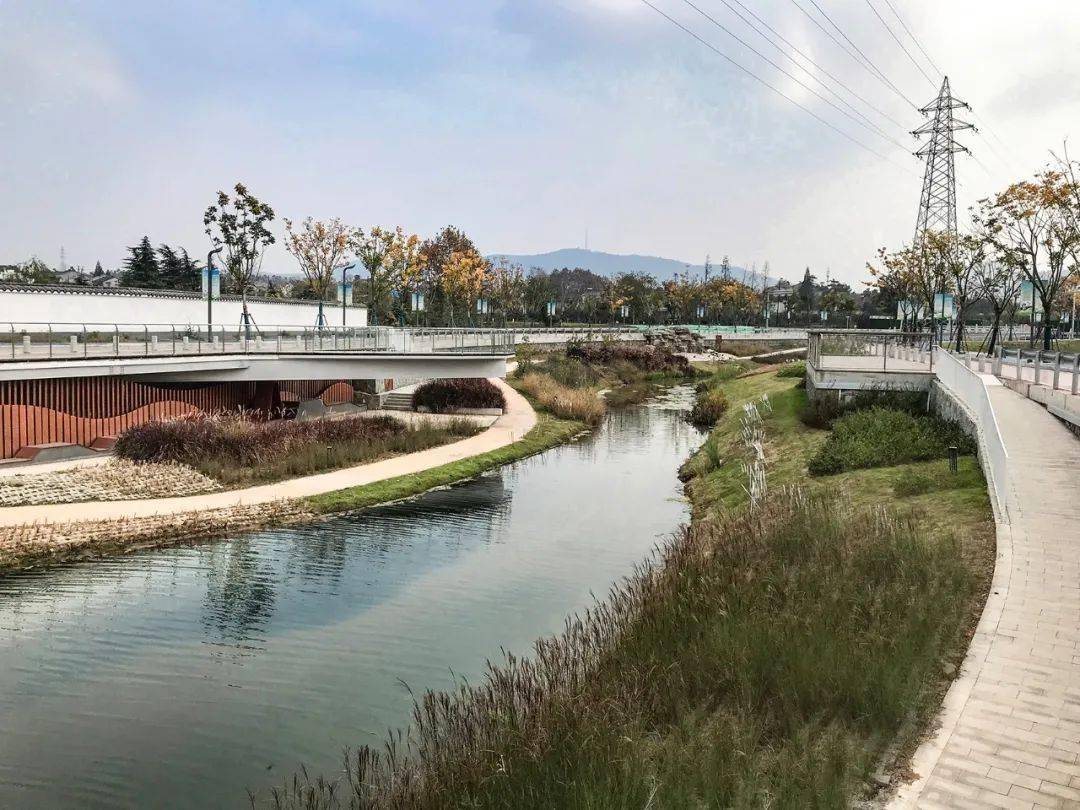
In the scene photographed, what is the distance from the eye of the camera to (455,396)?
40594 mm

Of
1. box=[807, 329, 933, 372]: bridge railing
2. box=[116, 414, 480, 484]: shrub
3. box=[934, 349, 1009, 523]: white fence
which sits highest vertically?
box=[807, 329, 933, 372]: bridge railing

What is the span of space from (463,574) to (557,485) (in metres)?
9.75

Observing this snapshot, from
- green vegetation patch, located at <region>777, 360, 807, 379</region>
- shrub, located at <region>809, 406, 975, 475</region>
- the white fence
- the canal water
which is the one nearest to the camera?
the canal water

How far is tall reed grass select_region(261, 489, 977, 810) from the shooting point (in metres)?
7.46

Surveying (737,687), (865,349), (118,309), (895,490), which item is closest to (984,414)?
(895,490)

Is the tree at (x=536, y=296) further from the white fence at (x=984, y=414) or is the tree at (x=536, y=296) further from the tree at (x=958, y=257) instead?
the white fence at (x=984, y=414)

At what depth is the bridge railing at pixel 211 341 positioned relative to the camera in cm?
2572

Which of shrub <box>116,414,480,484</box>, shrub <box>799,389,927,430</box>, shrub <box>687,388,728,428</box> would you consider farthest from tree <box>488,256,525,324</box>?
shrub <box>799,389,927,430</box>

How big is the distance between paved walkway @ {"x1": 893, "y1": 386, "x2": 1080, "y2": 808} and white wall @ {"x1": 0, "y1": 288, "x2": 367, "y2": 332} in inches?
1050

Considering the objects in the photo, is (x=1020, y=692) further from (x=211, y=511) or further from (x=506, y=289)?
(x=506, y=289)

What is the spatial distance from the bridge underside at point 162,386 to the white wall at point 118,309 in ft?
8.46

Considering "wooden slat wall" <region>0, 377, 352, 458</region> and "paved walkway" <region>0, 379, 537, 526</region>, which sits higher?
"wooden slat wall" <region>0, 377, 352, 458</region>

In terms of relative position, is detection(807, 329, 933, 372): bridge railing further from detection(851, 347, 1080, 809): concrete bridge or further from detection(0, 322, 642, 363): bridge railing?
detection(0, 322, 642, 363): bridge railing

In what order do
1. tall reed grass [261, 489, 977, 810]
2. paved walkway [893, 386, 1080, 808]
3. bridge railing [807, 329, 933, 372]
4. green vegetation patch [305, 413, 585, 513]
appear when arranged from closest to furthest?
1. paved walkway [893, 386, 1080, 808]
2. tall reed grass [261, 489, 977, 810]
3. green vegetation patch [305, 413, 585, 513]
4. bridge railing [807, 329, 933, 372]
